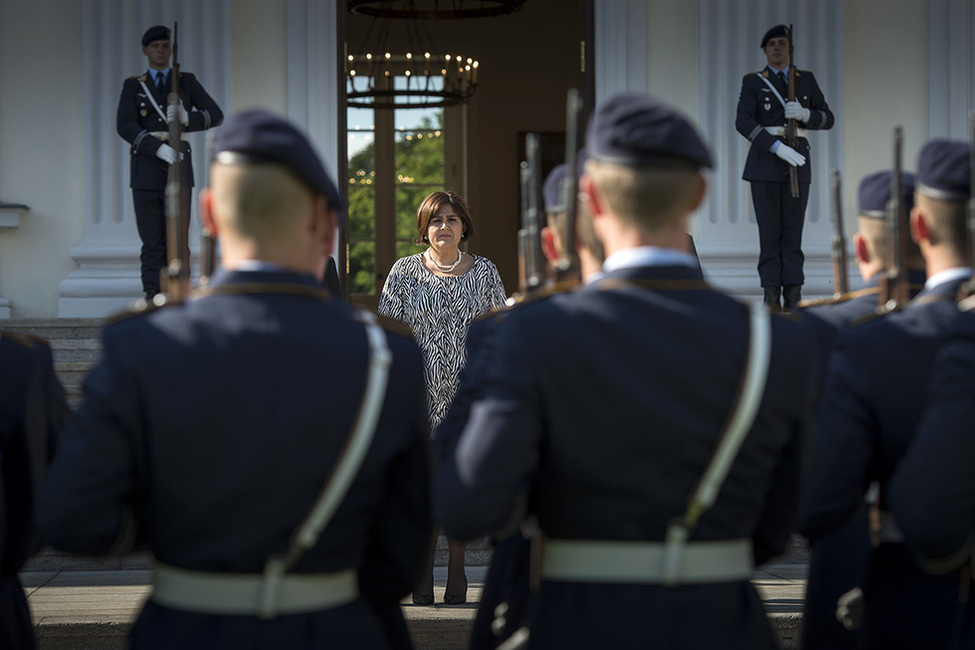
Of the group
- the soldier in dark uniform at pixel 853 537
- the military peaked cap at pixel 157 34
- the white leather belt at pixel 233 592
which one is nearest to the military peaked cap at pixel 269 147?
the white leather belt at pixel 233 592

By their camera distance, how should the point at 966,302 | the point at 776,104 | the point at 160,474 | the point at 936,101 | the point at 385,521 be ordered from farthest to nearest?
the point at 936,101, the point at 776,104, the point at 966,302, the point at 385,521, the point at 160,474

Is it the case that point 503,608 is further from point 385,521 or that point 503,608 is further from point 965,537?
point 965,537

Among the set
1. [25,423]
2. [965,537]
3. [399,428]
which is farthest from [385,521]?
[965,537]

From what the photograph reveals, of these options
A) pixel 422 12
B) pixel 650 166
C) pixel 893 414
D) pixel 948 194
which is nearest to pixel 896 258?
pixel 948 194

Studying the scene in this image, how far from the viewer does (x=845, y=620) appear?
279 centimetres

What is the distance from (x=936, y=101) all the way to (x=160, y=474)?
8.43 metres

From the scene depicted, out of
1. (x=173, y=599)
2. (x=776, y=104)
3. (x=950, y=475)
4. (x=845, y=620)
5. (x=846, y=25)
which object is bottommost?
(x=845, y=620)

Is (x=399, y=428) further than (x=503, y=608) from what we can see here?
No

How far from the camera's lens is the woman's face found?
221 inches

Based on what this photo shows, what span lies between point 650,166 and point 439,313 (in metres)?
3.39

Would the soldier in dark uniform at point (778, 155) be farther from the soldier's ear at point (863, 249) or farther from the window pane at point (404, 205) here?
the window pane at point (404, 205)

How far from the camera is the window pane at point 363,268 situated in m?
14.1

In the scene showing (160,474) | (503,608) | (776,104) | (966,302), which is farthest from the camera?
(776,104)

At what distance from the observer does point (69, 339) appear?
26.4 ft
